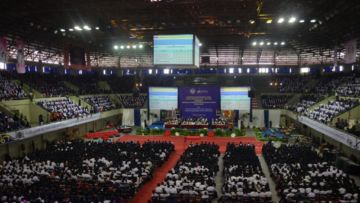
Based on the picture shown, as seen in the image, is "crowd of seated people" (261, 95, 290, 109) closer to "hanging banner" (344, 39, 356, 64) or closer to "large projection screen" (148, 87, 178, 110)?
"large projection screen" (148, 87, 178, 110)

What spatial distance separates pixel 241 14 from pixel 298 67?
27.5 m

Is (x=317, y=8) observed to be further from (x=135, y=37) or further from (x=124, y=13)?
(x=135, y=37)

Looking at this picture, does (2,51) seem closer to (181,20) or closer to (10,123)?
(10,123)

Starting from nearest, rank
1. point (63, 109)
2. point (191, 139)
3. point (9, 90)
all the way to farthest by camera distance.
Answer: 1. point (9, 90)
2. point (191, 139)
3. point (63, 109)

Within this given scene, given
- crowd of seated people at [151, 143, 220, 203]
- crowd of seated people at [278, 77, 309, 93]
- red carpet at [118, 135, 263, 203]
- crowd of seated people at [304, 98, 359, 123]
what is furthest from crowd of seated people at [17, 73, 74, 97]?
crowd of seated people at [278, 77, 309, 93]

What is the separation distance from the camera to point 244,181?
51.8ft

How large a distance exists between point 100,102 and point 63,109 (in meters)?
9.17

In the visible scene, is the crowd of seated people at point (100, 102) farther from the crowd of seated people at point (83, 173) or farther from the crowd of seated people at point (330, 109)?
the crowd of seated people at point (330, 109)

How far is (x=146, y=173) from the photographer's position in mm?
18656

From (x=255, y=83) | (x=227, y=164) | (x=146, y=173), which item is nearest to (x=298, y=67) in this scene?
(x=255, y=83)

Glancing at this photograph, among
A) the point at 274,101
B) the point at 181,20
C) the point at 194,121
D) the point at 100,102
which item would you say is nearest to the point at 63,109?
the point at 100,102

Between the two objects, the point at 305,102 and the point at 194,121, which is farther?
the point at 305,102

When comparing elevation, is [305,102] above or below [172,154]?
above

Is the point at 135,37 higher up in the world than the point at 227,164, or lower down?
higher up
